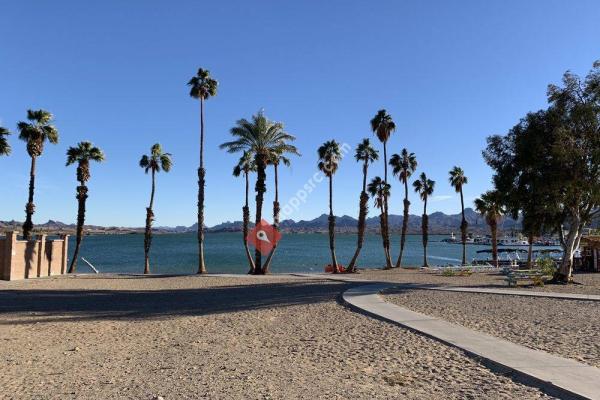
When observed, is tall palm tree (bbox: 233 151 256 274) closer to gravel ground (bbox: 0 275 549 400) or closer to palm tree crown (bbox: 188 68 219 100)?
palm tree crown (bbox: 188 68 219 100)

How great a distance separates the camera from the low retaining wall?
27531mm

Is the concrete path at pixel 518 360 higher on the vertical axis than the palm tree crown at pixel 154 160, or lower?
lower

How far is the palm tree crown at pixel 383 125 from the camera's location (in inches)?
1725

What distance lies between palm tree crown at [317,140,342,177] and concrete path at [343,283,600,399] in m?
30.8

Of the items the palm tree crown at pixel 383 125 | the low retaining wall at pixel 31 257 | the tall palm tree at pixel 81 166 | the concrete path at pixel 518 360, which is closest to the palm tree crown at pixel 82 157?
the tall palm tree at pixel 81 166

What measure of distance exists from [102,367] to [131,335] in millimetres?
3286

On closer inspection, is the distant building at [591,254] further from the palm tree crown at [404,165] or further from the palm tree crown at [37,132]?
the palm tree crown at [37,132]

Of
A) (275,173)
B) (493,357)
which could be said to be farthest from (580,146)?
(275,173)

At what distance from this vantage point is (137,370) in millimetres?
8211

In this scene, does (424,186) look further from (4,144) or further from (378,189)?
(4,144)

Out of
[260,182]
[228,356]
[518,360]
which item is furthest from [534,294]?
[260,182]

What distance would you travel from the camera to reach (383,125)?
43.8 metres

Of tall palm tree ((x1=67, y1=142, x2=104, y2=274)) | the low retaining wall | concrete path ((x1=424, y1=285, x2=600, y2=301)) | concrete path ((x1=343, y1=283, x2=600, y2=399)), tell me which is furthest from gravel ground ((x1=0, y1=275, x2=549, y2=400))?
tall palm tree ((x1=67, y1=142, x2=104, y2=274))

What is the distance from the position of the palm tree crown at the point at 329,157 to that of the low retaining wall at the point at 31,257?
2187cm
